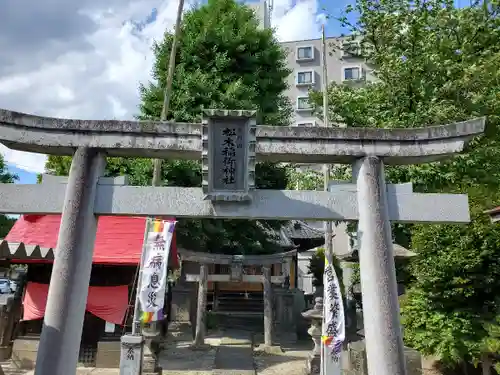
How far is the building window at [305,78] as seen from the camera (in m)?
40.6

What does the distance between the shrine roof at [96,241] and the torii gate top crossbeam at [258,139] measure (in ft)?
17.3

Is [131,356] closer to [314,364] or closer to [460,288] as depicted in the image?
[314,364]

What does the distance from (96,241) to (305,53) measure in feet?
113

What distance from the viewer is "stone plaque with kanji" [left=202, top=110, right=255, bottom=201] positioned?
577cm

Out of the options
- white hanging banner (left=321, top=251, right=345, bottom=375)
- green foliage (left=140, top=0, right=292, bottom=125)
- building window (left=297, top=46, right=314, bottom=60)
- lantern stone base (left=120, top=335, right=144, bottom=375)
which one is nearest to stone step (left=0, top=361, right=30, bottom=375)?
lantern stone base (left=120, top=335, right=144, bottom=375)

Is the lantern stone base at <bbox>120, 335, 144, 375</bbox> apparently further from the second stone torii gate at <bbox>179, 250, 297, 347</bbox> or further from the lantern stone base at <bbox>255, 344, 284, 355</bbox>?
the lantern stone base at <bbox>255, 344, 284, 355</bbox>

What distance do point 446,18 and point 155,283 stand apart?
12.6m

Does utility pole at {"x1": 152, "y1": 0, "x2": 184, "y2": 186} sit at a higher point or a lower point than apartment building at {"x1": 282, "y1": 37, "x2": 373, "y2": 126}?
lower

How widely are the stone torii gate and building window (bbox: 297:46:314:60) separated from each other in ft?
121

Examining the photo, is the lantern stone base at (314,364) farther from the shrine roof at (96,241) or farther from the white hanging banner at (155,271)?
the shrine roof at (96,241)

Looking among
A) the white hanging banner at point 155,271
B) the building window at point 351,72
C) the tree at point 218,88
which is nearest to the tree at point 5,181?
the tree at point 218,88

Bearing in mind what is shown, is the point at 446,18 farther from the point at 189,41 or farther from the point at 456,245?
the point at 189,41

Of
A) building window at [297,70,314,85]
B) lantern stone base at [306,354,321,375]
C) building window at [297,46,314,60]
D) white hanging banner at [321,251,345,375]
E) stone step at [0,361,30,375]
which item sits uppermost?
building window at [297,46,314,60]

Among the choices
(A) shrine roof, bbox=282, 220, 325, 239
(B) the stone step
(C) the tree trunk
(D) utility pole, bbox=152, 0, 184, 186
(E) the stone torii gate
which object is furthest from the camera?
(A) shrine roof, bbox=282, 220, 325, 239
